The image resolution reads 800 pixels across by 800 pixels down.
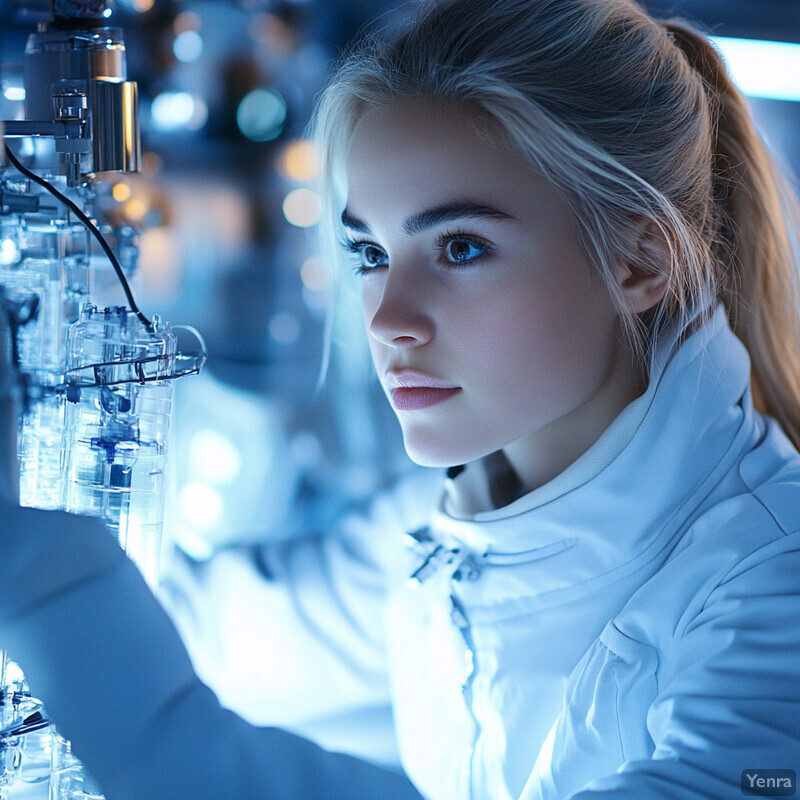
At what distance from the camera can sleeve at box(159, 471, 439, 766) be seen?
1041 mm

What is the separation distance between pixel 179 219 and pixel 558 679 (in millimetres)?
1349

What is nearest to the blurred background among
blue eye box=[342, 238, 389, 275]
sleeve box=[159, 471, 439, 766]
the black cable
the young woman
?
sleeve box=[159, 471, 439, 766]

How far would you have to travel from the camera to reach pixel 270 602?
43.9 inches

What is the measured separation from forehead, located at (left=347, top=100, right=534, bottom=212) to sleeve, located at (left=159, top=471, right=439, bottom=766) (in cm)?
46

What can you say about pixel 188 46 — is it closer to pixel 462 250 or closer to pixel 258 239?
pixel 258 239

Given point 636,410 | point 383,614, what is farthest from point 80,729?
point 383,614

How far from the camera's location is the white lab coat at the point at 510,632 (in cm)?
53

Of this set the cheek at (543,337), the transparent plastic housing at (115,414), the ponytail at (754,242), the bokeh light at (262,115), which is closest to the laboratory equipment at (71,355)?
the transparent plastic housing at (115,414)

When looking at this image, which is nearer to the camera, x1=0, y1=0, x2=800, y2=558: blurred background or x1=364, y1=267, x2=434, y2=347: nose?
x1=364, y1=267, x2=434, y2=347: nose


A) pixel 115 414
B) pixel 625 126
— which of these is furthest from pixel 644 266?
pixel 115 414

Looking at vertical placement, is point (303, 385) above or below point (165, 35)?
below

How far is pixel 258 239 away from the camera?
72.3 inches

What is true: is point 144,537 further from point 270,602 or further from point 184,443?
point 184,443

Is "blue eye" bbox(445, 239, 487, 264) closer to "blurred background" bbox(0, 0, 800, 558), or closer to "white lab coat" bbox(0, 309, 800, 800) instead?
"white lab coat" bbox(0, 309, 800, 800)
